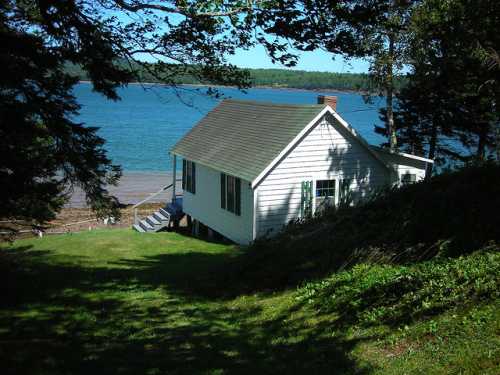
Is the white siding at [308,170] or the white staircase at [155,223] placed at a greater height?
the white siding at [308,170]

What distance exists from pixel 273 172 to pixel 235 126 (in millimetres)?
5788

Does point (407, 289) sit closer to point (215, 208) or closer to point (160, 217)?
point (215, 208)

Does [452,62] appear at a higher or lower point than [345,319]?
higher

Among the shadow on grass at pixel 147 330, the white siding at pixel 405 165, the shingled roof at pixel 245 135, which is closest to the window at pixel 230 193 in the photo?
the shingled roof at pixel 245 135

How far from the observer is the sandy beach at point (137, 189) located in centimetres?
4888

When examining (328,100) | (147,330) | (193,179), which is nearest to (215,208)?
(193,179)

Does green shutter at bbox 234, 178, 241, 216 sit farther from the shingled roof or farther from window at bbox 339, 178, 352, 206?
window at bbox 339, 178, 352, 206

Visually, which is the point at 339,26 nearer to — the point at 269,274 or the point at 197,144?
the point at 269,274

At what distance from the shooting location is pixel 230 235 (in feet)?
83.9

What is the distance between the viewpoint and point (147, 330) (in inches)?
409

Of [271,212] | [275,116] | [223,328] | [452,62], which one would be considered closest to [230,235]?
[271,212]

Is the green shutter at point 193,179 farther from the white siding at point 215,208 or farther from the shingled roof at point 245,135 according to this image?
the shingled roof at point 245,135

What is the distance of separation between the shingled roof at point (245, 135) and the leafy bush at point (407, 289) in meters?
12.0

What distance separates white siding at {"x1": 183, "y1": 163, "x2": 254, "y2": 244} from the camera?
2367 centimetres
